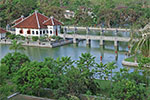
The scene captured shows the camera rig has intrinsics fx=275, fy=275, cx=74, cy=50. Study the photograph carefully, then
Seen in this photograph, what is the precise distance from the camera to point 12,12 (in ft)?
171

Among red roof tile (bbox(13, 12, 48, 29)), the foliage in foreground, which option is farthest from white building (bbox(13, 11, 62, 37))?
the foliage in foreground

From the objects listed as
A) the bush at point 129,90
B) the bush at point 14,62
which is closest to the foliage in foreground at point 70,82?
Result: the bush at point 129,90

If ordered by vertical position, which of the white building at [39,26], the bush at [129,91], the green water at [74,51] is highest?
the white building at [39,26]

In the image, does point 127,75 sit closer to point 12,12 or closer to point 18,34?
point 18,34

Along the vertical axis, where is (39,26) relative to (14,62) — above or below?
above

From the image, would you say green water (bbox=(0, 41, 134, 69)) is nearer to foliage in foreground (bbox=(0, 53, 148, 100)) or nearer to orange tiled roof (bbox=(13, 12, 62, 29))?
orange tiled roof (bbox=(13, 12, 62, 29))

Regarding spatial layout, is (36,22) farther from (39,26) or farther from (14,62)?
(14,62)

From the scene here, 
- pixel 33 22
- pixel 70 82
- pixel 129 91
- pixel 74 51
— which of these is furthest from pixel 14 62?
pixel 33 22

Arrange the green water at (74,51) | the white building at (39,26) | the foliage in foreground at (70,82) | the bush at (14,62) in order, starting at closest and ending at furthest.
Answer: the foliage in foreground at (70,82) → the bush at (14,62) → the green water at (74,51) → the white building at (39,26)

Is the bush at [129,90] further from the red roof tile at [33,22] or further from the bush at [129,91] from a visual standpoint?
the red roof tile at [33,22]

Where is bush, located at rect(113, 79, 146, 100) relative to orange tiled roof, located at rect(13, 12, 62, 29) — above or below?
below

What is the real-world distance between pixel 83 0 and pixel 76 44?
47.4 metres

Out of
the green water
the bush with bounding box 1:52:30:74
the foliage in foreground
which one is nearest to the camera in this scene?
the foliage in foreground

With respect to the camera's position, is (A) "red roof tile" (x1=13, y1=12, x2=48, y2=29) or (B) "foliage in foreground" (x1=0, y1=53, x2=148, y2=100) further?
(A) "red roof tile" (x1=13, y1=12, x2=48, y2=29)
